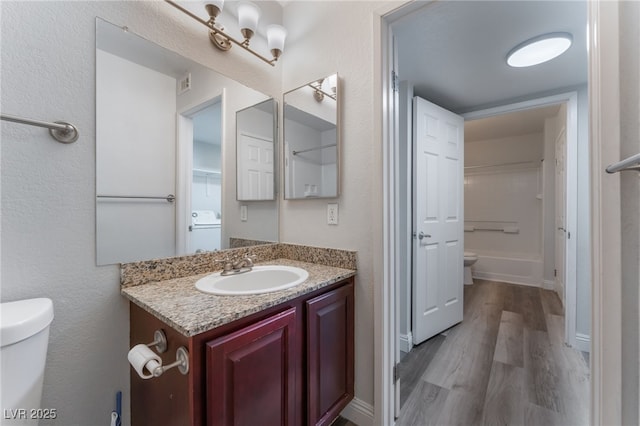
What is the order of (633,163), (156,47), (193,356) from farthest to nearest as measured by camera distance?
1. (156,47)
2. (193,356)
3. (633,163)

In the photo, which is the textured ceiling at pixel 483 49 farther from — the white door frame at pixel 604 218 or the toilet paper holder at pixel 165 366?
the toilet paper holder at pixel 165 366

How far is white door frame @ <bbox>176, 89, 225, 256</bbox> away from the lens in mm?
1212

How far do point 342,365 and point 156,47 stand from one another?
5.61 ft

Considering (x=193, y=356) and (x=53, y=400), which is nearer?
(x=193, y=356)

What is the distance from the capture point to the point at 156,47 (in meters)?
1.12

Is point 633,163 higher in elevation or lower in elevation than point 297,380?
higher

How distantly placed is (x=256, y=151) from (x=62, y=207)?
954 millimetres

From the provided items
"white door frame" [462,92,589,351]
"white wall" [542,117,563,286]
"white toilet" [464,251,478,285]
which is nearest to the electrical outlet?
"white door frame" [462,92,589,351]

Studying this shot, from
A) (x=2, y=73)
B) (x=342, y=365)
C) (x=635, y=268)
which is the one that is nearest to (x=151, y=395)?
(x=342, y=365)

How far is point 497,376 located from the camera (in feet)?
5.49

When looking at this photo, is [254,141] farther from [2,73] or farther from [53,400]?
[53,400]

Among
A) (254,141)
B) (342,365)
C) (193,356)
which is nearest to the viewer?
(193,356)

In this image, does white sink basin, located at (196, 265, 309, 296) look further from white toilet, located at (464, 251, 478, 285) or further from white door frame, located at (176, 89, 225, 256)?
white toilet, located at (464, 251, 478, 285)

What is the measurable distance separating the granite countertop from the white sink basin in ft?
0.26
